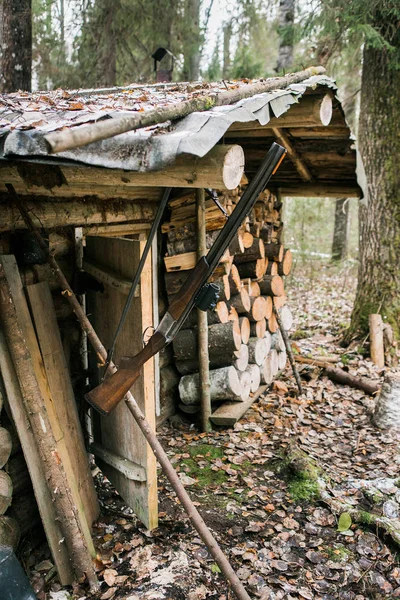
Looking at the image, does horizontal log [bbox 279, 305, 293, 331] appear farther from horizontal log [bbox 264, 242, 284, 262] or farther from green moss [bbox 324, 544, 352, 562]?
green moss [bbox 324, 544, 352, 562]

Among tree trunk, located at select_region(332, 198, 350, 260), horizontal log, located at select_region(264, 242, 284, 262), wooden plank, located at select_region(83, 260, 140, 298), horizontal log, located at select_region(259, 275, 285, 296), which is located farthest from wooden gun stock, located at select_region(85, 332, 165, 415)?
tree trunk, located at select_region(332, 198, 350, 260)

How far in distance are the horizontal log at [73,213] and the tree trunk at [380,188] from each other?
4.46 meters

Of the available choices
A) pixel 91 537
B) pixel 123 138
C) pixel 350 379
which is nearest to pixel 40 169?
pixel 123 138

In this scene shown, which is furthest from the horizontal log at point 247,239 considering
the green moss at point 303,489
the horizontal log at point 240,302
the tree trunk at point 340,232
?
the tree trunk at point 340,232

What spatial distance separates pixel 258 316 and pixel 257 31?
7.93 m

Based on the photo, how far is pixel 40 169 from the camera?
3.02m

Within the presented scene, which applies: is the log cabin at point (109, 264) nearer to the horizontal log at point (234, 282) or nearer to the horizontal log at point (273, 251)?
the horizontal log at point (234, 282)

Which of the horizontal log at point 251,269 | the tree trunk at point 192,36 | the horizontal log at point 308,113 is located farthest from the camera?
the tree trunk at point 192,36

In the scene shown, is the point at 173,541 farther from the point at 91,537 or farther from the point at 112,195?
the point at 112,195

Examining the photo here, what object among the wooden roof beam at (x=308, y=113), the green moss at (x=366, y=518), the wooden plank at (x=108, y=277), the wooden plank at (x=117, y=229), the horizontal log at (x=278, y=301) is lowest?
the green moss at (x=366, y=518)

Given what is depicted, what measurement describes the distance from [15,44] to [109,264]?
523 centimetres

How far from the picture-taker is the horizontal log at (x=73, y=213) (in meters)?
3.47

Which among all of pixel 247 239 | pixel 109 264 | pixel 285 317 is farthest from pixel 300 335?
pixel 109 264

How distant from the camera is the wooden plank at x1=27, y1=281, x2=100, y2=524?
3.64 meters
